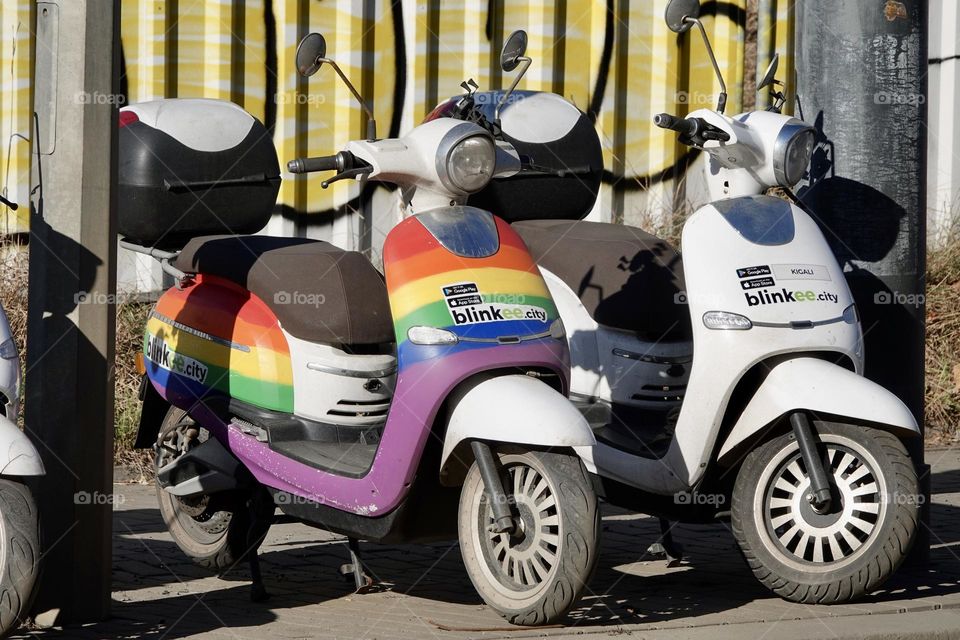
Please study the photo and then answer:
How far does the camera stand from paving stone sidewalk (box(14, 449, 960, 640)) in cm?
456

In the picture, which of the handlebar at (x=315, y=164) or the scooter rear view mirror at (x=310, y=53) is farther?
the scooter rear view mirror at (x=310, y=53)

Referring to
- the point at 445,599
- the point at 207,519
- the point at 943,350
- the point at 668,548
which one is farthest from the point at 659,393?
the point at 943,350

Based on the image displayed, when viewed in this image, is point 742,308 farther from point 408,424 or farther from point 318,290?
point 318,290

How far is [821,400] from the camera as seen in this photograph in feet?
15.6

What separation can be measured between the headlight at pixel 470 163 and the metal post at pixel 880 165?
1.59m

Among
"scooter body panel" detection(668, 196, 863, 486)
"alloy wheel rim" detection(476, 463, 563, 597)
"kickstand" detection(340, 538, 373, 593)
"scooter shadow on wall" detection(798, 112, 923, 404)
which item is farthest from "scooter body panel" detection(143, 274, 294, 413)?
"scooter shadow on wall" detection(798, 112, 923, 404)

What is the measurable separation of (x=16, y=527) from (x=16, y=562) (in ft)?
0.32

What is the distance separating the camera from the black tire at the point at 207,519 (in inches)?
207

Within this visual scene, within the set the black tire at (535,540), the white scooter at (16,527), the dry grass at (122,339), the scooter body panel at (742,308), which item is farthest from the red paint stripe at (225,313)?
the dry grass at (122,339)

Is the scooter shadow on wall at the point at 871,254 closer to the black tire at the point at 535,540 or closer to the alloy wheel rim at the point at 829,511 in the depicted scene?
the alloy wheel rim at the point at 829,511

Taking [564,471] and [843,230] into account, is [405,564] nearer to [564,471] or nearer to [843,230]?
[564,471]

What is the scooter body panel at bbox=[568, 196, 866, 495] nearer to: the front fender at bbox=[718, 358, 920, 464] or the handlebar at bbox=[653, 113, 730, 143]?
the front fender at bbox=[718, 358, 920, 464]

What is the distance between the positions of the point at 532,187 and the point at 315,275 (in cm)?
132

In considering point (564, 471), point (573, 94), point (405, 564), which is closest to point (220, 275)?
point (405, 564)
